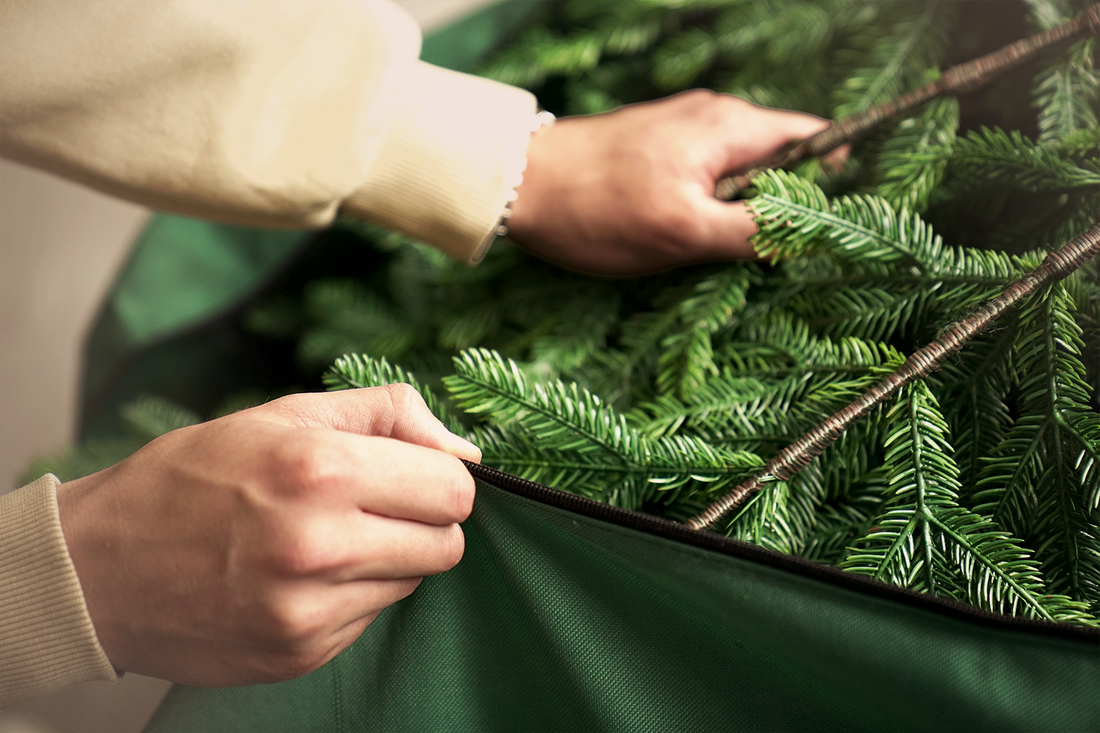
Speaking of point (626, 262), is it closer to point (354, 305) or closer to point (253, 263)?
point (354, 305)

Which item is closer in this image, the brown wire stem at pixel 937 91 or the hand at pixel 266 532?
the hand at pixel 266 532

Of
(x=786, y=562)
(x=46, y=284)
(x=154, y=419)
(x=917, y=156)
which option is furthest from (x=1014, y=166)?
(x=46, y=284)

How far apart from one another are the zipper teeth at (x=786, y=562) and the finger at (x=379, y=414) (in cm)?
4

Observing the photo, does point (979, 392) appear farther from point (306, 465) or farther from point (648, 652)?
point (306, 465)

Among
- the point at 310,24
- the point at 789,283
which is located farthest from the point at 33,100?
the point at 789,283

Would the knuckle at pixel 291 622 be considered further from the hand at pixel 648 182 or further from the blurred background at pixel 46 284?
the blurred background at pixel 46 284

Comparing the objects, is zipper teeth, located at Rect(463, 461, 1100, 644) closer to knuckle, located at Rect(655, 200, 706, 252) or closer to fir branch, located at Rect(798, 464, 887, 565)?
fir branch, located at Rect(798, 464, 887, 565)

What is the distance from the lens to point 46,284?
134cm

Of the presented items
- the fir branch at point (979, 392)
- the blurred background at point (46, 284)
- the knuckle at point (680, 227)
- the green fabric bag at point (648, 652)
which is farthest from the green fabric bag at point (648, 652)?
the blurred background at point (46, 284)

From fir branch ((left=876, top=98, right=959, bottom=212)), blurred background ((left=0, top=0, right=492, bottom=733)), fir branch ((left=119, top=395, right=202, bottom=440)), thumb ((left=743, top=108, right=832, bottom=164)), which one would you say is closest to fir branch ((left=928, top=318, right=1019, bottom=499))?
fir branch ((left=876, top=98, right=959, bottom=212))

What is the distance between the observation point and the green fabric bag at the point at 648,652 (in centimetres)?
26

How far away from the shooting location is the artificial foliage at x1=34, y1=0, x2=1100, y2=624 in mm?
329

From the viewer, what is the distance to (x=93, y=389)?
0.72 m

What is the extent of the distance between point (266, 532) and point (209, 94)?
0.34 m
